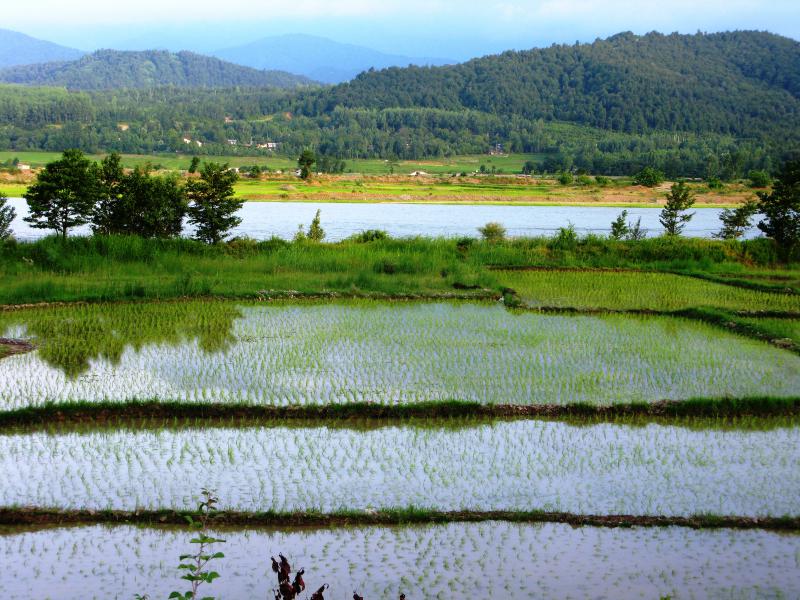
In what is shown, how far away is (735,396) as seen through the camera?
934 centimetres

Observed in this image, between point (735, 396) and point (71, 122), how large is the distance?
91.5 m

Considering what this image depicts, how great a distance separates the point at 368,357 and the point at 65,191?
9.44 metres

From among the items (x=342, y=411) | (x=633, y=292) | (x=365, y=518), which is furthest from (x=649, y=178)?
(x=365, y=518)

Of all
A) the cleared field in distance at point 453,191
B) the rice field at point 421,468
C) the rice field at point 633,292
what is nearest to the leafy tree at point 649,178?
the cleared field in distance at point 453,191

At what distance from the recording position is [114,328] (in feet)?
39.6

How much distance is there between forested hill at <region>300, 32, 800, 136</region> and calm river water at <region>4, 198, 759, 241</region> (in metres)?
64.4

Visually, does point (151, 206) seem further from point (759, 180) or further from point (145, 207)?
point (759, 180)

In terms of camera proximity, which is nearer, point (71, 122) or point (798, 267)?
point (798, 267)

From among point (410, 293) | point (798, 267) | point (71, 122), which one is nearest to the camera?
point (410, 293)

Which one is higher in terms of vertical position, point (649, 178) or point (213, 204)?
point (649, 178)

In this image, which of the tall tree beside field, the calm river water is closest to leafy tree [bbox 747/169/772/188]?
the calm river water

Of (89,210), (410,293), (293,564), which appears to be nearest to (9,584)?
(293,564)

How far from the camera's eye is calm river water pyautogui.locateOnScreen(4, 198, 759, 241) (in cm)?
2808

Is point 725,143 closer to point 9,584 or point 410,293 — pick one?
point 410,293
